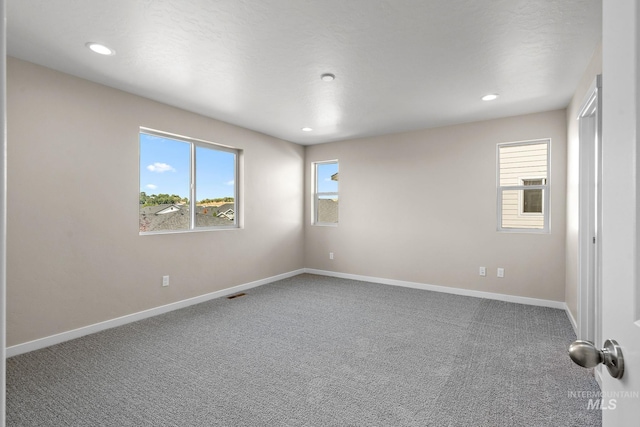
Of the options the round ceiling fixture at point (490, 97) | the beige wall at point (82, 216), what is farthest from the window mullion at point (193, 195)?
the round ceiling fixture at point (490, 97)

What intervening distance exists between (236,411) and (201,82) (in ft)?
9.20

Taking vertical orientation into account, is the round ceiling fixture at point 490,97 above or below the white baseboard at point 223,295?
above

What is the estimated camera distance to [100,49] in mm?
2438

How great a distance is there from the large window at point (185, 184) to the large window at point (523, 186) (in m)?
3.79

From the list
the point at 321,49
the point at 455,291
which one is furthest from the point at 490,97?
the point at 455,291

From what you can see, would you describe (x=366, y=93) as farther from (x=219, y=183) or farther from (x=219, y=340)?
(x=219, y=340)

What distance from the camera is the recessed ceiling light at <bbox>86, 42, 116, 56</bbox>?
237 centimetres

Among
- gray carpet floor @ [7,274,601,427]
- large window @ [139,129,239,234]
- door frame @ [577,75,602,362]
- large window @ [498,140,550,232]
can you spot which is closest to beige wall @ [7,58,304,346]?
large window @ [139,129,239,234]

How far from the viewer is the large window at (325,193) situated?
5.75m

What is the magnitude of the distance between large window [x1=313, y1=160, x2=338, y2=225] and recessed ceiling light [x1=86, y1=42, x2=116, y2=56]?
376 centimetres

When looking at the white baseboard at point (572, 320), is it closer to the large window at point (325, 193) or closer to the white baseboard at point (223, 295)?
the white baseboard at point (223, 295)

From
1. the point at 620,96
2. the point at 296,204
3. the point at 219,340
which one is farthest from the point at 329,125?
the point at 620,96

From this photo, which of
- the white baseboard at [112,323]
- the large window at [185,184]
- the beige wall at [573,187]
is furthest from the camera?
the large window at [185,184]

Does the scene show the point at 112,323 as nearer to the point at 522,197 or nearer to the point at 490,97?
the point at 490,97
